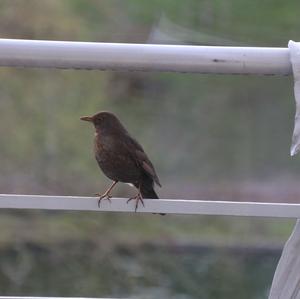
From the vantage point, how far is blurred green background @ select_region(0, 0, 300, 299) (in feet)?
28.0

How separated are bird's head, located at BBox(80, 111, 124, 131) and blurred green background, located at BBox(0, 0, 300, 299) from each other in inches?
173

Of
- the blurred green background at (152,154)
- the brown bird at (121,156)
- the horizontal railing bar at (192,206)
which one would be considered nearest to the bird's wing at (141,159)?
the brown bird at (121,156)

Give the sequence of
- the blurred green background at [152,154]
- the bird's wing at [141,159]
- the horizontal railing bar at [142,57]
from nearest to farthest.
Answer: the horizontal railing bar at [142,57], the bird's wing at [141,159], the blurred green background at [152,154]

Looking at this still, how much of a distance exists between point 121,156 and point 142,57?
0.40 metres

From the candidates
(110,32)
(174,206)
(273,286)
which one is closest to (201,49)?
(174,206)

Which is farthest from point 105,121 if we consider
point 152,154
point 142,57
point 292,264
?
point 152,154

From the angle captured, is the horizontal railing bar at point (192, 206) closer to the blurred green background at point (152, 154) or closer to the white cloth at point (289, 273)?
the white cloth at point (289, 273)

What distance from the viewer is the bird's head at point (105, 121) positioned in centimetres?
188

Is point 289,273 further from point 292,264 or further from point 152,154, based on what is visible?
point 152,154

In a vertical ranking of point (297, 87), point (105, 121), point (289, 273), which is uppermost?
point (105, 121)

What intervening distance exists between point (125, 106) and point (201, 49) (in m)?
9.51

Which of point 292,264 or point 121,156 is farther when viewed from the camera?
point 121,156

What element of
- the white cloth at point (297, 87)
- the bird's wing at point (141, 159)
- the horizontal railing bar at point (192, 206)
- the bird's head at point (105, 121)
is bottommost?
the horizontal railing bar at point (192, 206)

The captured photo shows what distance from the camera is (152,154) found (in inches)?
405
